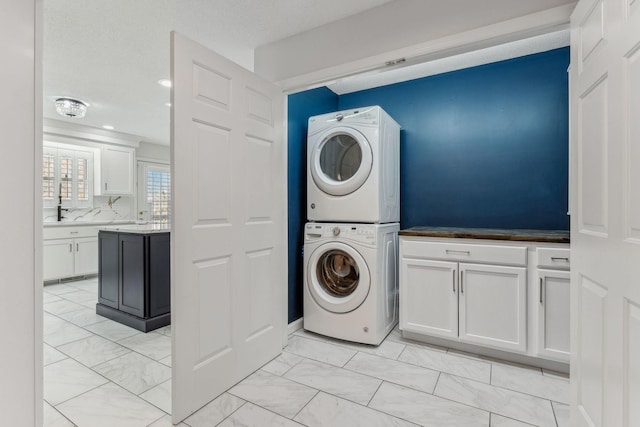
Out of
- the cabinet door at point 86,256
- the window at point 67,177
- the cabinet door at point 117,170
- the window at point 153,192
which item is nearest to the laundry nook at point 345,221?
the cabinet door at point 86,256

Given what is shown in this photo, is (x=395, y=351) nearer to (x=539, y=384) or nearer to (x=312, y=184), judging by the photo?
(x=539, y=384)

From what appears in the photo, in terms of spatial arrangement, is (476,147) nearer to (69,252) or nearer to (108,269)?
(108,269)

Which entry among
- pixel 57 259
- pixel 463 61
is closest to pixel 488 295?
pixel 463 61

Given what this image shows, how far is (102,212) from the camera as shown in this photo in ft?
17.3

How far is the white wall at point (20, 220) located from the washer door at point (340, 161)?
6.00 feet

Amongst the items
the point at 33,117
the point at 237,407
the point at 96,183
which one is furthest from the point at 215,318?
the point at 96,183

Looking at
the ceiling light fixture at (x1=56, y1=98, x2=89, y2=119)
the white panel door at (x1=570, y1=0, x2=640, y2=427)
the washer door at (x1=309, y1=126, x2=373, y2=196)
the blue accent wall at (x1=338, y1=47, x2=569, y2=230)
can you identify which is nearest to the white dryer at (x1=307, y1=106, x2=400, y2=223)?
the washer door at (x1=309, y1=126, x2=373, y2=196)

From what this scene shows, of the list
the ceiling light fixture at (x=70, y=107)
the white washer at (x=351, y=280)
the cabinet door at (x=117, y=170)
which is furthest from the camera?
the cabinet door at (x=117, y=170)

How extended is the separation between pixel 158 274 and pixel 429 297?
2369mm

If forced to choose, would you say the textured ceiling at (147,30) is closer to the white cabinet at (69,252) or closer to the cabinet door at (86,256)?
the white cabinet at (69,252)

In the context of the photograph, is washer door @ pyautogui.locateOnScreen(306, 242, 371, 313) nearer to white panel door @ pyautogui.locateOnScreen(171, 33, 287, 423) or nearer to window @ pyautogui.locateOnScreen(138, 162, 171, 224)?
white panel door @ pyautogui.locateOnScreen(171, 33, 287, 423)

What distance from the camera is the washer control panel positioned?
2.36 metres

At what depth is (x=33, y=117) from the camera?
1.00m

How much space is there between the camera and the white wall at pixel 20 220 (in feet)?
3.05
